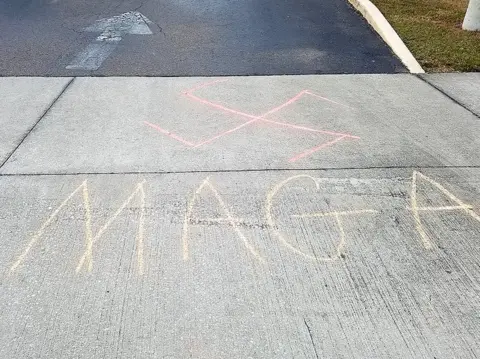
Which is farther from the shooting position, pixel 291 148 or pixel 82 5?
pixel 82 5

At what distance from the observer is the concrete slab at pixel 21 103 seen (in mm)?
5133

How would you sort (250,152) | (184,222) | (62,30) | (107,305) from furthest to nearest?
1. (62,30)
2. (250,152)
3. (184,222)
4. (107,305)

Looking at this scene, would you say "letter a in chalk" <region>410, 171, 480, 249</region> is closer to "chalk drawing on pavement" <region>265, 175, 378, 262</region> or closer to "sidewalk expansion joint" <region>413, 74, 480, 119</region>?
"chalk drawing on pavement" <region>265, 175, 378, 262</region>

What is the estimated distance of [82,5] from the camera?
9.89m

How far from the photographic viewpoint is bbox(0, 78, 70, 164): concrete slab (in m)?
5.13

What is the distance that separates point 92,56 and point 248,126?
3.10 m

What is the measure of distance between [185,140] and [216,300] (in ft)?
7.30

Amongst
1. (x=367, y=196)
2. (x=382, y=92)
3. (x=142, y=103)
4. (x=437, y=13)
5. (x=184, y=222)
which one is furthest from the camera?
(x=437, y=13)

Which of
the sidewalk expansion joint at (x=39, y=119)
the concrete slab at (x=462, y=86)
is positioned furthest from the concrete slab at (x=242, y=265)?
the concrete slab at (x=462, y=86)

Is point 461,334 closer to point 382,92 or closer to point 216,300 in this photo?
point 216,300

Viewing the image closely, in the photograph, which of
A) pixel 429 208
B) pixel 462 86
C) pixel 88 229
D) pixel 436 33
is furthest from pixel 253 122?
pixel 436 33

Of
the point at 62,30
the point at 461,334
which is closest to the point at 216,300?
the point at 461,334

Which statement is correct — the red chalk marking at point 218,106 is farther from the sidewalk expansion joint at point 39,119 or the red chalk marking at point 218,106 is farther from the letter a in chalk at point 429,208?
the letter a in chalk at point 429,208

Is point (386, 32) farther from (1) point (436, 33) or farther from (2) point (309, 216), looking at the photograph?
(2) point (309, 216)
